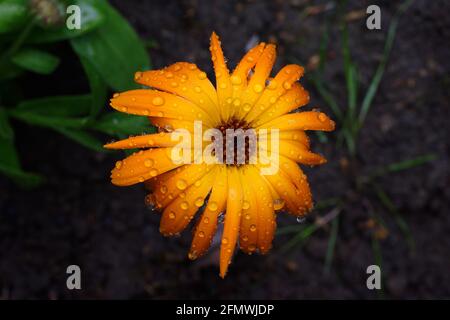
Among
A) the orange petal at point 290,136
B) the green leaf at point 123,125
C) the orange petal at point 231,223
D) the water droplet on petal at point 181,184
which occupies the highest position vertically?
the green leaf at point 123,125

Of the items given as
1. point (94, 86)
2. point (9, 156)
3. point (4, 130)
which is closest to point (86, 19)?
point (94, 86)

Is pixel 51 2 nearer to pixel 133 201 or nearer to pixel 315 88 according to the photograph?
pixel 133 201

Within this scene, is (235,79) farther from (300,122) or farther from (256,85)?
(300,122)

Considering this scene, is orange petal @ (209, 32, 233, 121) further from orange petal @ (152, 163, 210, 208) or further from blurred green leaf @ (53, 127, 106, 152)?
blurred green leaf @ (53, 127, 106, 152)

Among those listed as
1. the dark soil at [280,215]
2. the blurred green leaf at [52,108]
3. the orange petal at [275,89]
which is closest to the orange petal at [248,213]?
the orange petal at [275,89]

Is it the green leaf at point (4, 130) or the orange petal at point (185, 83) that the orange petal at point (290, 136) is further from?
the green leaf at point (4, 130)
